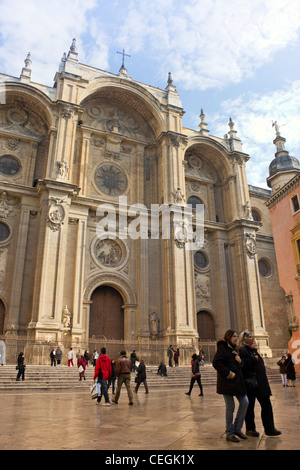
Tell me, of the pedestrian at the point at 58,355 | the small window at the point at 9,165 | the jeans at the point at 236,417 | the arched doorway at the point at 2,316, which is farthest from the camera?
the small window at the point at 9,165

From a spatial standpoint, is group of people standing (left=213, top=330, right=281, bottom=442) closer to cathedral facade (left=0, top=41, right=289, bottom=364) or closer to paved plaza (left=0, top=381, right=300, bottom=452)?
paved plaza (left=0, top=381, right=300, bottom=452)

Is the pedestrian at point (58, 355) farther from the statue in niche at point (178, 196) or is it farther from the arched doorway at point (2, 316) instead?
the statue in niche at point (178, 196)

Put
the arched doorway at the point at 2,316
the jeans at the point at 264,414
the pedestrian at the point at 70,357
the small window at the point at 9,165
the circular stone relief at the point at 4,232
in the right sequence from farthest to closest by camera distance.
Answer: the small window at the point at 9,165, the circular stone relief at the point at 4,232, the arched doorway at the point at 2,316, the pedestrian at the point at 70,357, the jeans at the point at 264,414

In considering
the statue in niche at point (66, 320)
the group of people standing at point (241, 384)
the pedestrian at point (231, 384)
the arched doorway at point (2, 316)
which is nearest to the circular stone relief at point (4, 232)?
the arched doorway at point (2, 316)

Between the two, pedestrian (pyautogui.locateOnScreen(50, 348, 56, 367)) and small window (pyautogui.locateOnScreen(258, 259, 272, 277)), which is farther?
small window (pyautogui.locateOnScreen(258, 259, 272, 277))

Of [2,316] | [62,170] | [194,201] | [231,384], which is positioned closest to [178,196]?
[194,201]

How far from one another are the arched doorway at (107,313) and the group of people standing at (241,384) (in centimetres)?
1769

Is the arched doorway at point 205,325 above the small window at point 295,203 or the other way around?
the other way around

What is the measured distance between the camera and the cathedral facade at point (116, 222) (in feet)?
66.9

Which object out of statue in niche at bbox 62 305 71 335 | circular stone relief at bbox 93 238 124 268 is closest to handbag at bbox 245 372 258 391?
statue in niche at bbox 62 305 71 335

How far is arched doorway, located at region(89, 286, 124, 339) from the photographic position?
22.0m

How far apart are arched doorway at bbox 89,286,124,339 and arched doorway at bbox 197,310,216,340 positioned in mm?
5823

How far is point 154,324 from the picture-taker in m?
22.1

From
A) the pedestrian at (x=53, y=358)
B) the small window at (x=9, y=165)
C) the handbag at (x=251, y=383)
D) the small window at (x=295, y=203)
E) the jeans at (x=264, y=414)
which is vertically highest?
the small window at (x=9, y=165)
